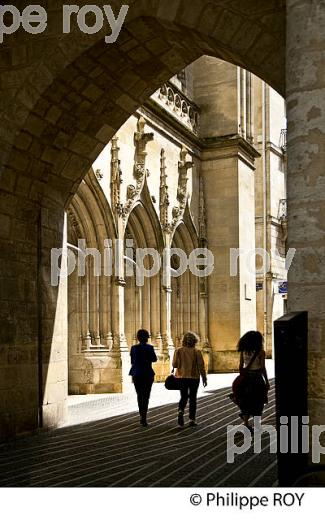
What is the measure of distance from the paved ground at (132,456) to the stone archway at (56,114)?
784mm

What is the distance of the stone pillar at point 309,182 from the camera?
16.0 feet

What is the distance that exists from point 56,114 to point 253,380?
405 centimetres

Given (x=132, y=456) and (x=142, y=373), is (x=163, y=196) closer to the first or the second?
(x=142, y=373)

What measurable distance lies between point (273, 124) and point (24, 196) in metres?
20.9

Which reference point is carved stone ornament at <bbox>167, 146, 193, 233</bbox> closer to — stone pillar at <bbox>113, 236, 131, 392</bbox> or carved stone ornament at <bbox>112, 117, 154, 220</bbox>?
carved stone ornament at <bbox>112, 117, 154, 220</bbox>

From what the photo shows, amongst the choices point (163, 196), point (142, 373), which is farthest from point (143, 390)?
point (163, 196)

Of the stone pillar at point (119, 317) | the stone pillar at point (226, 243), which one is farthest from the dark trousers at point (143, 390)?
the stone pillar at point (226, 243)

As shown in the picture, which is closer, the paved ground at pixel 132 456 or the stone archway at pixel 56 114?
the paved ground at pixel 132 456

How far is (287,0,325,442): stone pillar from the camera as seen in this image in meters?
4.89

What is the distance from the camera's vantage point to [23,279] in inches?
355

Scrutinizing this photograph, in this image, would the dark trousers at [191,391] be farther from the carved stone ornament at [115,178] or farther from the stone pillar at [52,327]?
the carved stone ornament at [115,178]

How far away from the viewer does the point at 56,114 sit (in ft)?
28.6

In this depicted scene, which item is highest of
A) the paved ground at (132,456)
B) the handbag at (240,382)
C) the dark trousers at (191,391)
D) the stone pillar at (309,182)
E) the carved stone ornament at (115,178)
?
the carved stone ornament at (115,178)

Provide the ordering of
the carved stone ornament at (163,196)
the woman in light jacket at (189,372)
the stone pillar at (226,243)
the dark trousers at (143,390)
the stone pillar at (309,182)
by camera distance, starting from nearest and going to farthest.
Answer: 1. the stone pillar at (309,182)
2. the woman in light jacket at (189,372)
3. the dark trousers at (143,390)
4. the carved stone ornament at (163,196)
5. the stone pillar at (226,243)
